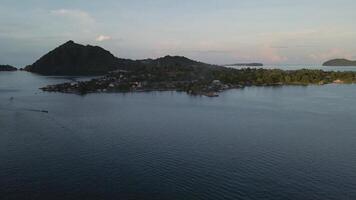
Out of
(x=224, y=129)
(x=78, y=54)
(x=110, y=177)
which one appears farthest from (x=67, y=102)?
(x=78, y=54)

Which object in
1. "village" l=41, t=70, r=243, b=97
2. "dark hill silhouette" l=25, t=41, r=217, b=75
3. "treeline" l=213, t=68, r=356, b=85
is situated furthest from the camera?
"dark hill silhouette" l=25, t=41, r=217, b=75

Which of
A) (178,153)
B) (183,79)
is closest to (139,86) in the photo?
(183,79)

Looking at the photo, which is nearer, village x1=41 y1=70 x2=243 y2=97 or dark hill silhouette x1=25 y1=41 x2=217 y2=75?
village x1=41 y1=70 x2=243 y2=97

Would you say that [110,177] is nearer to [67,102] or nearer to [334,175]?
[334,175]

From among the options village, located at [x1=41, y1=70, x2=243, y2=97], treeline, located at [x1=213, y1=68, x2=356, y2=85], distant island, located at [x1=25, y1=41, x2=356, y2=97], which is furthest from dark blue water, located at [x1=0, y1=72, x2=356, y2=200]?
treeline, located at [x1=213, y1=68, x2=356, y2=85]

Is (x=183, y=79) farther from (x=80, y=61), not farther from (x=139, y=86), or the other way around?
(x=80, y=61)

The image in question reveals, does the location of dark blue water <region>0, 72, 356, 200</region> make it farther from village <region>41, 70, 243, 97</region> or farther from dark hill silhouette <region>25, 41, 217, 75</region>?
dark hill silhouette <region>25, 41, 217, 75</region>

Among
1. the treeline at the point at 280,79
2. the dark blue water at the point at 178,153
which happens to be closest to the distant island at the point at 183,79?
the treeline at the point at 280,79

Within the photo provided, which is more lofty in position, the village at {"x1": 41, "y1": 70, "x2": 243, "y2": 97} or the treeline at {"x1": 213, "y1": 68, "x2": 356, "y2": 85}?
the treeline at {"x1": 213, "y1": 68, "x2": 356, "y2": 85}
